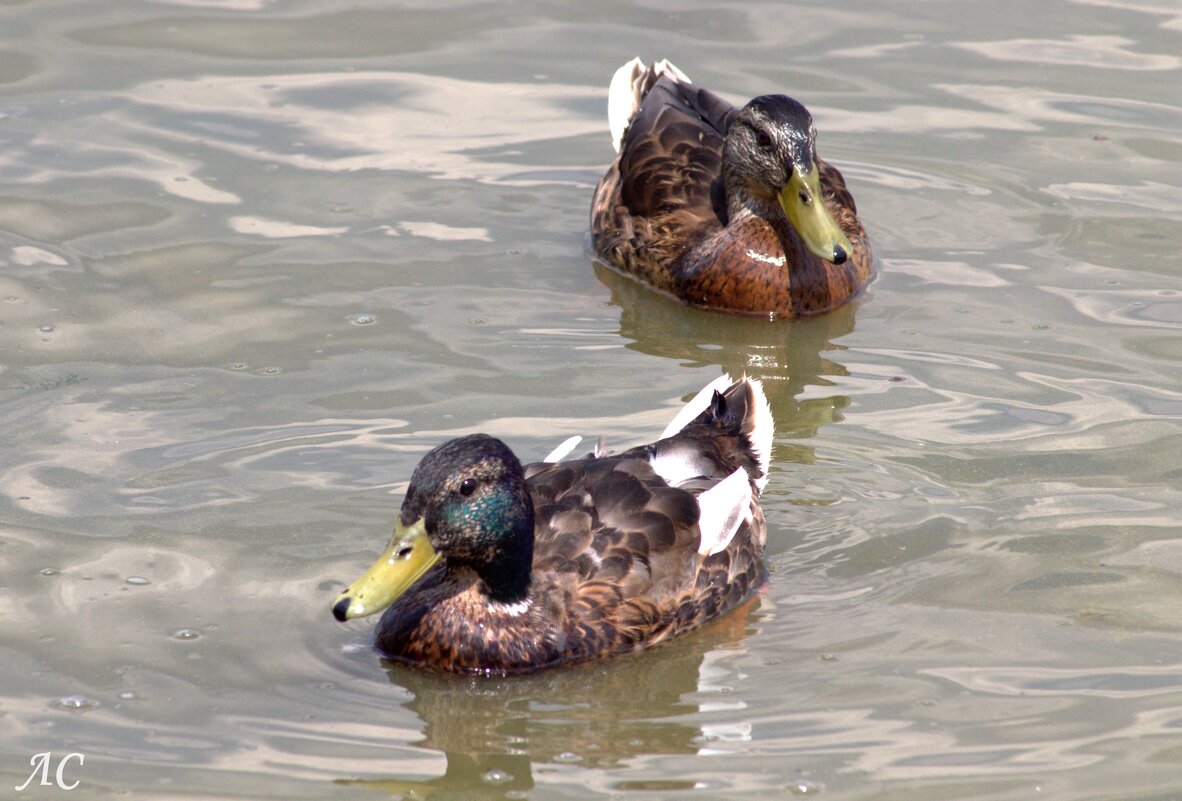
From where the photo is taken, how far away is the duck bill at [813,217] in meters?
10.1

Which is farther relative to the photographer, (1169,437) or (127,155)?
(127,155)

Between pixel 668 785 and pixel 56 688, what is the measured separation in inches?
87.4

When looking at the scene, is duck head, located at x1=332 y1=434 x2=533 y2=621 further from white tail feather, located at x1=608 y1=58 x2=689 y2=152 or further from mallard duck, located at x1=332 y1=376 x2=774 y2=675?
white tail feather, located at x1=608 y1=58 x2=689 y2=152

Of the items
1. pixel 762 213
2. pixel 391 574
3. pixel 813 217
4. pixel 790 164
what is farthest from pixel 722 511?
pixel 762 213

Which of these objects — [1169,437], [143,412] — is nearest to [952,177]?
[1169,437]

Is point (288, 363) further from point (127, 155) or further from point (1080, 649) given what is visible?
point (1080, 649)

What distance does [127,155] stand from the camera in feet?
39.4

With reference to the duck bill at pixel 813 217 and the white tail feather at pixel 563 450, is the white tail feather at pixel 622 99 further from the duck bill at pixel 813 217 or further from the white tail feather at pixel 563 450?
the white tail feather at pixel 563 450

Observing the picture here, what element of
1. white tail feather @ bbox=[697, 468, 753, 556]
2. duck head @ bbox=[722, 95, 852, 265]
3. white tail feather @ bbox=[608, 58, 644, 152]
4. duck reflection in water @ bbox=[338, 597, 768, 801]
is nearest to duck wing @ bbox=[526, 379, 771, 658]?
white tail feather @ bbox=[697, 468, 753, 556]

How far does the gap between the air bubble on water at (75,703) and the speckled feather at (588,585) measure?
110 cm

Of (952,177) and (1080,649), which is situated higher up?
(952,177)
